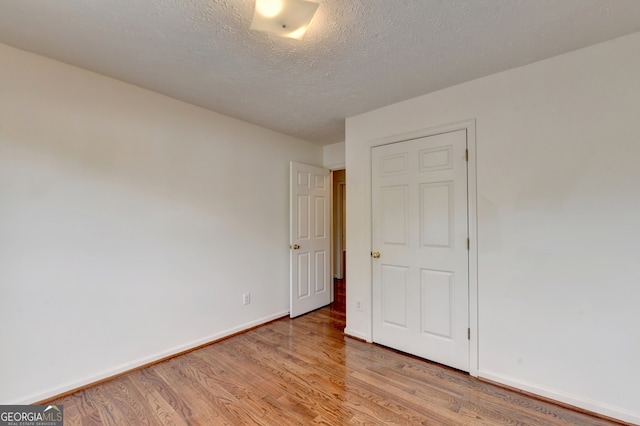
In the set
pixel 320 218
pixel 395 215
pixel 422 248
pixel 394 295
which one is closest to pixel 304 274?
pixel 320 218

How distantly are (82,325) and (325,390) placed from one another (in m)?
1.87

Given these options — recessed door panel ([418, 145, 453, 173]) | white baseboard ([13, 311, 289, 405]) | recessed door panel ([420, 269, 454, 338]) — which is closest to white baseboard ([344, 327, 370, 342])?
recessed door panel ([420, 269, 454, 338])

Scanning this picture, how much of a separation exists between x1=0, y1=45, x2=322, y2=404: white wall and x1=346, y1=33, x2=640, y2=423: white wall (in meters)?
2.40

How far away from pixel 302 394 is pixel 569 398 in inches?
70.8

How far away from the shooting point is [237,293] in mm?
2994

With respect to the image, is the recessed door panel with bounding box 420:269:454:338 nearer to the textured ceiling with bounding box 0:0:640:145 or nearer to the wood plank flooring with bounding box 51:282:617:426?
the wood plank flooring with bounding box 51:282:617:426

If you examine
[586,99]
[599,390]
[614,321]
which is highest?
[586,99]

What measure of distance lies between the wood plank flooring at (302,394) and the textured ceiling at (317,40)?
239cm

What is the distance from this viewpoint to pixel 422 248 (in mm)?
2445

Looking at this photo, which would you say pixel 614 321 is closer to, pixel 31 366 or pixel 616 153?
pixel 616 153

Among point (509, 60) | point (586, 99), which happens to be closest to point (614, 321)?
point (586, 99)

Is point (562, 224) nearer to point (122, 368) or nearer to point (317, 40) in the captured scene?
point (317, 40)

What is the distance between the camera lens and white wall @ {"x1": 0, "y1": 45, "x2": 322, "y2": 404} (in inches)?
69.9

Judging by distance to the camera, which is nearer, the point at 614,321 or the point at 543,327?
the point at 614,321
